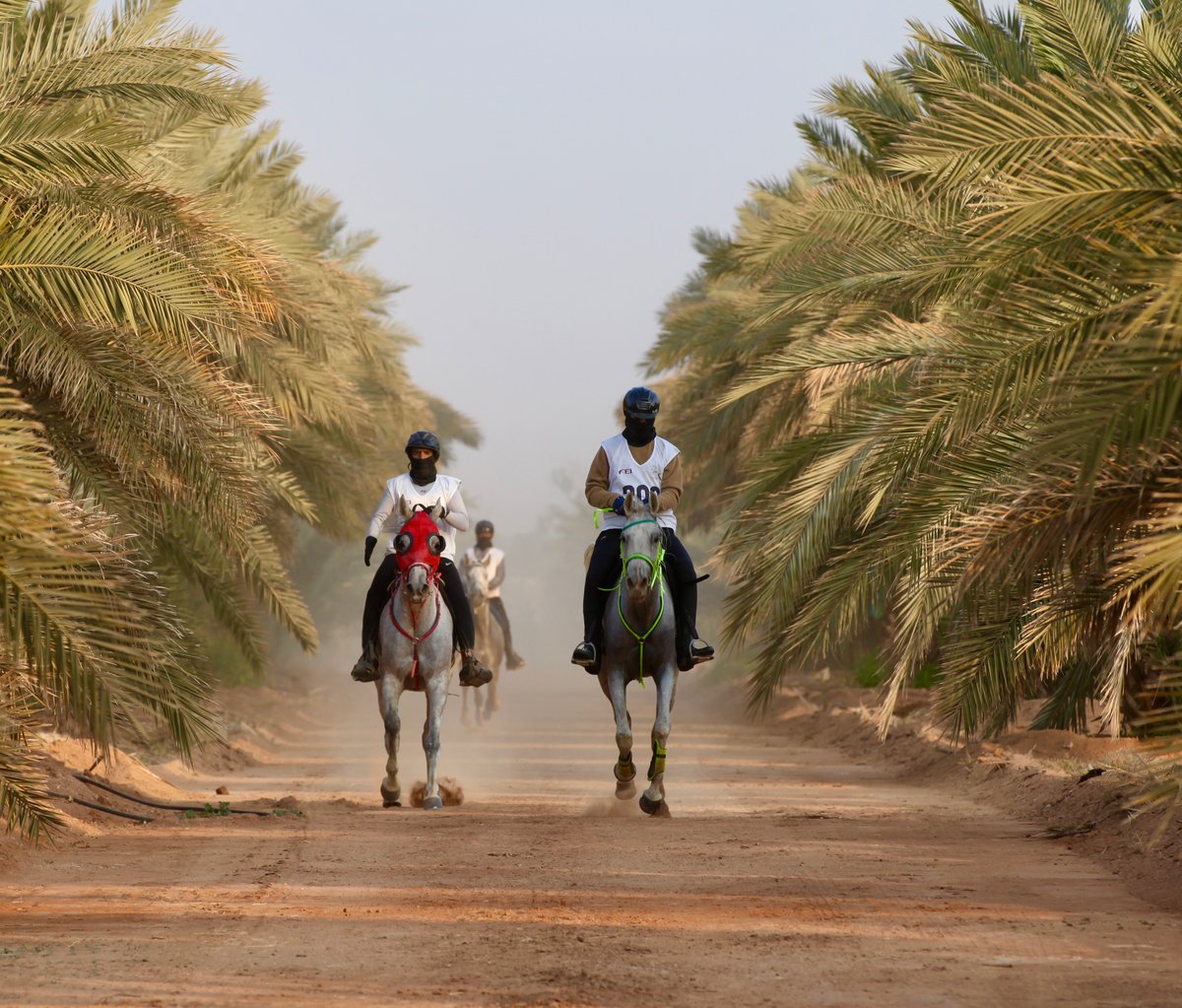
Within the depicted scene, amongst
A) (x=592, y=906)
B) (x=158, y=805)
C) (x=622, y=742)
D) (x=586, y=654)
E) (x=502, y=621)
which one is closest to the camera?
(x=592, y=906)

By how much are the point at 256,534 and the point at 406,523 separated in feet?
11.5

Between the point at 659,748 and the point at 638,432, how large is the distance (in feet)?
7.72

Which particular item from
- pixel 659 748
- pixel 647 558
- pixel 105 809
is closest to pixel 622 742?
pixel 659 748

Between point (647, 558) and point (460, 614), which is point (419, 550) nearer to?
point (460, 614)

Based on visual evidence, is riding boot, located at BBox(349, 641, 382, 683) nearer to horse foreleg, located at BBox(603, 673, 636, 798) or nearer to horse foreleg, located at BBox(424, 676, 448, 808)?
horse foreleg, located at BBox(424, 676, 448, 808)

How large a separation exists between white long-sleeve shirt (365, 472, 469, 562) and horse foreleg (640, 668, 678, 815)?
2.09 meters

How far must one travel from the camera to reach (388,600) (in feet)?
41.3

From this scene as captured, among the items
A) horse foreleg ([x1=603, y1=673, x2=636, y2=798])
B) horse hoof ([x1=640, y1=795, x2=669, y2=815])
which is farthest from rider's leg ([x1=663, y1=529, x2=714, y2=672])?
Result: horse hoof ([x1=640, y1=795, x2=669, y2=815])

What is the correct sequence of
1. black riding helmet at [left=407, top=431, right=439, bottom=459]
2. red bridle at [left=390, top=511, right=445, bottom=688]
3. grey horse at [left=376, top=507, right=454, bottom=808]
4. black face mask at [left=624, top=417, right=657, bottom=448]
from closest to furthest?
black face mask at [left=624, top=417, right=657, bottom=448] → red bridle at [left=390, top=511, right=445, bottom=688] → grey horse at [left=376, top=507, right=454, bottom=808] → black riding helmet at [left=407, top=431, right=439, bottom=459]

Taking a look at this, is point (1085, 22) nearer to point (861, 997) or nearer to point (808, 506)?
point (808, 506)

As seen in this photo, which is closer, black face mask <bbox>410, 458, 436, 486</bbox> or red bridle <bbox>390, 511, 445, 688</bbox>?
red bridle <bbox>390, 511, 445, 688</bbox>

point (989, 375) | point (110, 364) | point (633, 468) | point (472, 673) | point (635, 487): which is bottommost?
point (472, 673)

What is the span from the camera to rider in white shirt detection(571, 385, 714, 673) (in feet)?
38.5

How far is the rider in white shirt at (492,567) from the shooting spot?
23.3 meters
